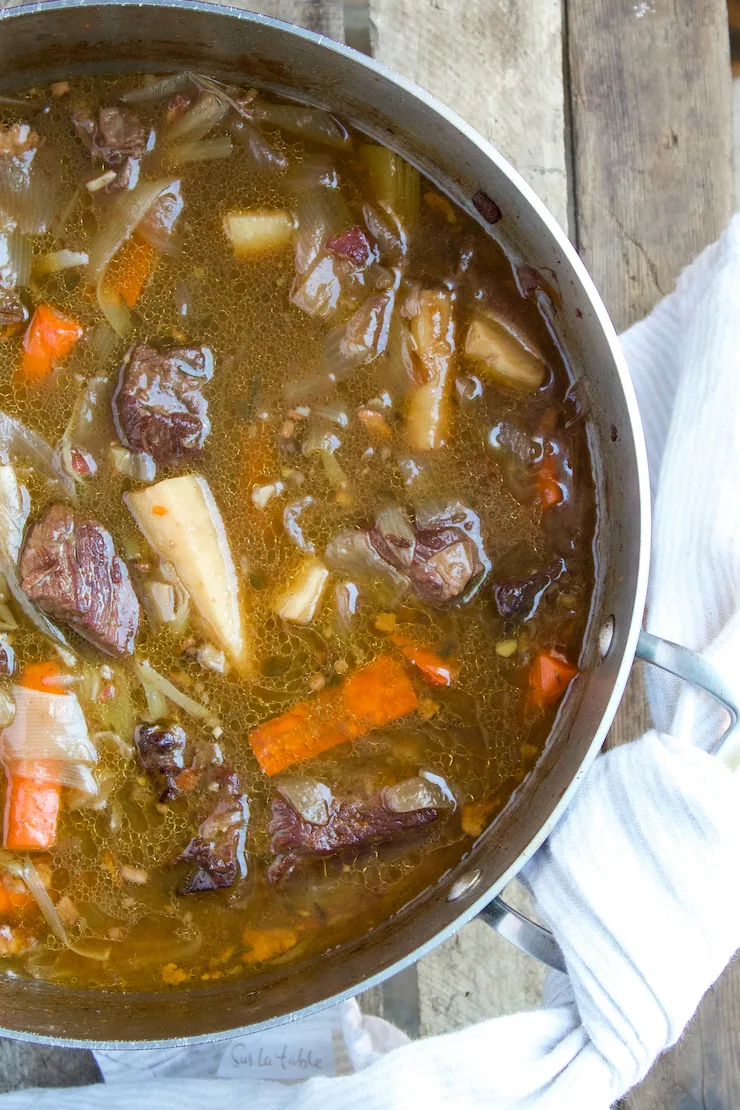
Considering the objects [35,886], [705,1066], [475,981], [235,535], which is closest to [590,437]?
[235,535]

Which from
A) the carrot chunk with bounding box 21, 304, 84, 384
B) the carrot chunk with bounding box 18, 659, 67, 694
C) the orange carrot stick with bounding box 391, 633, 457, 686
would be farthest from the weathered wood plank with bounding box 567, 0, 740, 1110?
the carrot chunk with bounding box 18, 659, 67, 694

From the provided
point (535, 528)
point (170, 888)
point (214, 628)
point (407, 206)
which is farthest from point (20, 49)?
point (170, 888)

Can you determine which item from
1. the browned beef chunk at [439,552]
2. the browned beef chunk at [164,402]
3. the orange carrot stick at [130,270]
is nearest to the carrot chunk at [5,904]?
the browned beef chunk at [164,402]

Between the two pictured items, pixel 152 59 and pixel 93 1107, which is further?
pixel 93 1107

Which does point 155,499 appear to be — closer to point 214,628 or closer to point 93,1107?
point 214,628

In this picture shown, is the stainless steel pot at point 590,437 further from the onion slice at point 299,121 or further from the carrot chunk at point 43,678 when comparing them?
the carrot chunk at point 43,678

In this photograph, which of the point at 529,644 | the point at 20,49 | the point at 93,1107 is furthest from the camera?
the point at 93,1107

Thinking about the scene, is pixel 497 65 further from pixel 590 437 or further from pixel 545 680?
pixel 545 680
